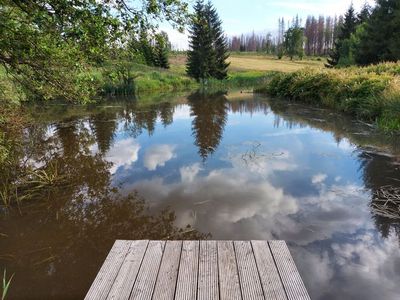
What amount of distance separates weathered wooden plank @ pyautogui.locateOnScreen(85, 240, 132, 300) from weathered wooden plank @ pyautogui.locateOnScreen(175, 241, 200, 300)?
0.57 meters

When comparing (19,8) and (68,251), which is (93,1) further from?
(68,251)

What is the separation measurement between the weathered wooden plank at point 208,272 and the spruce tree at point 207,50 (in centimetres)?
4091

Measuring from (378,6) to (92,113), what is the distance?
2717cm

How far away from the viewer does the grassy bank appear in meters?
12.2

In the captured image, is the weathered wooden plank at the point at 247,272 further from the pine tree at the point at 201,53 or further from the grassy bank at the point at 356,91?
the pine tree at the point at 201,53

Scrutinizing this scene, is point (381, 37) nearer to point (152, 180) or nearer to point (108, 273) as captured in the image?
point (152, 180)

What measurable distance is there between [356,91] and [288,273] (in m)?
14.8

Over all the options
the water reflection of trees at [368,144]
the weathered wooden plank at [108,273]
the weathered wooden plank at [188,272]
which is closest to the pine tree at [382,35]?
the water reflection of trees at [368,144]

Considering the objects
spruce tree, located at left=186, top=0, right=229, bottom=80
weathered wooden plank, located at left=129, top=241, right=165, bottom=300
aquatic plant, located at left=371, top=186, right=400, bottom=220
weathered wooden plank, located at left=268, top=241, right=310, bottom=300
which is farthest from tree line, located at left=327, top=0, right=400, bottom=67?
weathered wooden plank, located at left=129, top=241, right=165, bottom=300

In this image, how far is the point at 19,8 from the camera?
19.1 ft

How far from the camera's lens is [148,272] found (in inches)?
122

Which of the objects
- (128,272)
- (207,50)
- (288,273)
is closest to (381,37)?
(207,50)

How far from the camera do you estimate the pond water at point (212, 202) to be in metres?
4.31

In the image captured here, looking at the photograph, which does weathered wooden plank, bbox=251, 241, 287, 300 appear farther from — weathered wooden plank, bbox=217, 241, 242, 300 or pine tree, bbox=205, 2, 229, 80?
pine tree, bbox=205, 2, 229, 80
